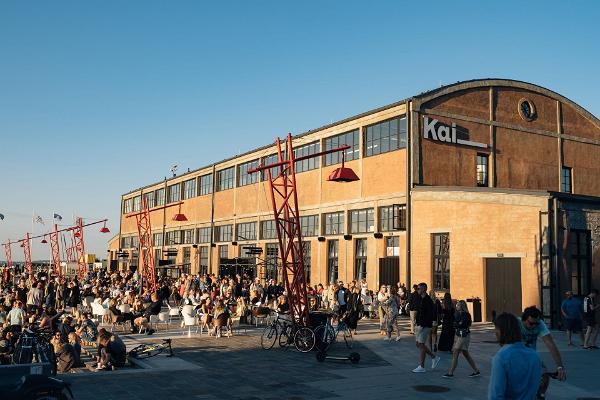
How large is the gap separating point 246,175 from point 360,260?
48.8ft

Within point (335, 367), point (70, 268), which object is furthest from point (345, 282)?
point (70, 268)

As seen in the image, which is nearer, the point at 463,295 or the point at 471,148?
the point at 463,295

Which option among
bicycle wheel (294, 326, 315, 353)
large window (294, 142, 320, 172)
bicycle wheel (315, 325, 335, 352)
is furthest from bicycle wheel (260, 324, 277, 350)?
large window (294, 142, 320, 172)

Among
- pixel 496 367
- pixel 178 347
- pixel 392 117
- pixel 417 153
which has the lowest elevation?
pixel 178 347

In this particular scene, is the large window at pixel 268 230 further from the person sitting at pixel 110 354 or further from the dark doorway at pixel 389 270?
the person sitting at pixel 110 354

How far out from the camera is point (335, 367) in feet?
44.4

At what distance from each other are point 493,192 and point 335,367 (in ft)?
44.1

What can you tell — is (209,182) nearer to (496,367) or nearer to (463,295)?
(463,295)

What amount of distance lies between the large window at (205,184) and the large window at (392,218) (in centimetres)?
2241

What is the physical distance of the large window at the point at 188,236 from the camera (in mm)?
51759

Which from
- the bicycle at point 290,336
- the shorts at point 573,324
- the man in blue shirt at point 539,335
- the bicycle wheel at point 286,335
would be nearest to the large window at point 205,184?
the bicycle at point 290,336

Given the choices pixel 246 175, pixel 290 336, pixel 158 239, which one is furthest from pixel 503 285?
pixel 158 239

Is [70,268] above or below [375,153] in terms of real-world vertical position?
below

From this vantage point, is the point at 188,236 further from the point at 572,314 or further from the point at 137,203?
the point at 572,314
